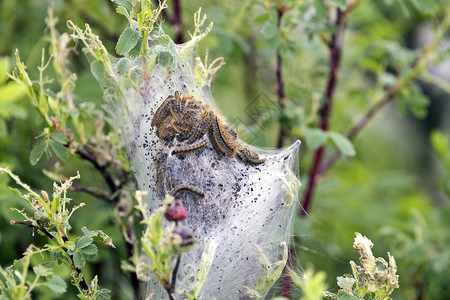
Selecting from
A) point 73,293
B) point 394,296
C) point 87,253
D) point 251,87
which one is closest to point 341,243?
point 394,296

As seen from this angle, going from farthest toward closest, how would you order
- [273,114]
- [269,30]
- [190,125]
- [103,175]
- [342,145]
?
[273,114] → [342,145] → [269,30] → [103,175] → [190,125]

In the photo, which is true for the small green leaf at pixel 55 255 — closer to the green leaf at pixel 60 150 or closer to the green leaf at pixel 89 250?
the green leaf at pixel 89 250

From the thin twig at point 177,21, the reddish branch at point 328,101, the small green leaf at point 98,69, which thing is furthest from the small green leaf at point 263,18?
the small green leaf at point 98,69

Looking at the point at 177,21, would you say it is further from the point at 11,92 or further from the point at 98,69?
the point at 11,92

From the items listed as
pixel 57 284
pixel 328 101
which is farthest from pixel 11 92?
pixel 328 101

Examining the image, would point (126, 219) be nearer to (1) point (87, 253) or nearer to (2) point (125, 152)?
(2) point (125, 152)

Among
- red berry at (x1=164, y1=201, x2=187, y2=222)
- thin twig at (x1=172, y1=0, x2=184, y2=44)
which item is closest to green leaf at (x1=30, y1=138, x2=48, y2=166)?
red berry at (x1=164, y1=201, x2=187, y2=222)
